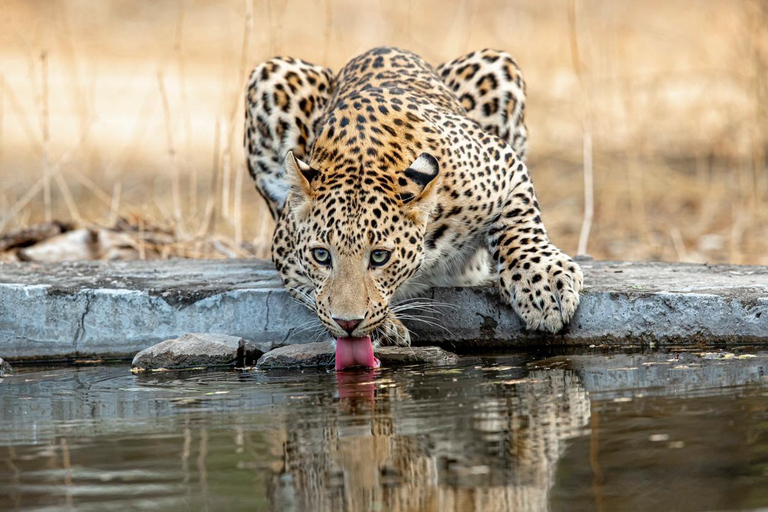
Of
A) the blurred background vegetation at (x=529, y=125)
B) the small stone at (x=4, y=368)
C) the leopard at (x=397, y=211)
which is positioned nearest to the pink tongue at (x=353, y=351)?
the leopard at (x=397, y=211)

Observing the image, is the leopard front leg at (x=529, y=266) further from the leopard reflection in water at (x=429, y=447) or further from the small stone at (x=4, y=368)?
the small stone at (x=4, y=368)

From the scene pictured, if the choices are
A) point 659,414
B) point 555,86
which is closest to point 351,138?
point 659,414

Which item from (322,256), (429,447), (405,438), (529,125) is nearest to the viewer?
(429,447)

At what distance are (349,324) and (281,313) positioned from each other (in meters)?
1.19

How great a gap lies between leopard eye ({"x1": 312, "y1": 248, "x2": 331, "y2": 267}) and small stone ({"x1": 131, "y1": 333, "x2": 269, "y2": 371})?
2.13 feet

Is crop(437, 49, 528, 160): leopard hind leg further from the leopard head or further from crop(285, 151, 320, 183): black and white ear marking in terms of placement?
crop(285, 151, 320, 183): black and white ear marking

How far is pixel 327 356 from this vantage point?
17.9 feet

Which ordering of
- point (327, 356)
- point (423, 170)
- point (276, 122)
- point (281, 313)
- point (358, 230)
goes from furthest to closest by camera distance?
point (276, 122) → point (281, 313) → point (423, 170) → point (327, 356) → point (358, 230)

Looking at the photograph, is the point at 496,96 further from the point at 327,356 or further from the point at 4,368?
the point at 4,368

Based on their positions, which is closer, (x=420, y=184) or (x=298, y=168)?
(x=298, y=168)

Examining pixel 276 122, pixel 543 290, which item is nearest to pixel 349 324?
pixel 543 290

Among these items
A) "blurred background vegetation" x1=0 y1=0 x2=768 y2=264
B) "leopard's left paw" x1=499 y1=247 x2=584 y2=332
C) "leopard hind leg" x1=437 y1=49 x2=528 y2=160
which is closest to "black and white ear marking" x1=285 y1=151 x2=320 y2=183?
"leopard's left paw" x1=499 y1=247 x2=584 y2=332

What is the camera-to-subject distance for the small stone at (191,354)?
552 cm

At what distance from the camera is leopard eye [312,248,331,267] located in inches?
210
